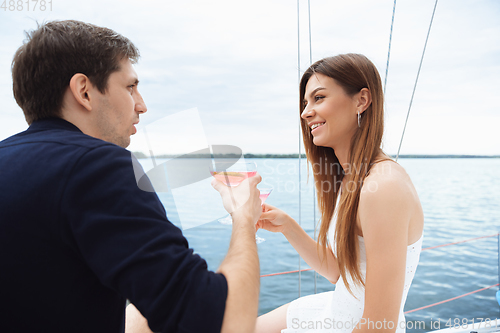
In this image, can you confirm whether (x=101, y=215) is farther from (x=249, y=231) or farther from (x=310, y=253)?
(x=310, y=253)

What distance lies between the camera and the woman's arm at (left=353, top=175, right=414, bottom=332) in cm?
102

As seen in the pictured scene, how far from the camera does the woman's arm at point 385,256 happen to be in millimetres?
1020

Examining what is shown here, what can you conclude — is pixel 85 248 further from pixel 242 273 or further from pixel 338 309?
pixel 338 309

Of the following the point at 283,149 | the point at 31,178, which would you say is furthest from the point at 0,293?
the point at 283,149

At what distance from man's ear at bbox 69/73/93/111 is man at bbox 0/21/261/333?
→ 0.35 feet

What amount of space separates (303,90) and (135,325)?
1234 mm

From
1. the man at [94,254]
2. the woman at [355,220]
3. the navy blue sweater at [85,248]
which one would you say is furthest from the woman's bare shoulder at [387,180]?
the navy blue sweater at [85,248]

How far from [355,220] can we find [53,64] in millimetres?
1089

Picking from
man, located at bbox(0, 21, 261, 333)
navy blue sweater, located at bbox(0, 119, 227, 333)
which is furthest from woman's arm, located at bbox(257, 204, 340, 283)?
navy blue sweater, located at bbox(0, 119, 227, 333)

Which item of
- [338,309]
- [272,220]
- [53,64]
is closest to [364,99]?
[272,220]

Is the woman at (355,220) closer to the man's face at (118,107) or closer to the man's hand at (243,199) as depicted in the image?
the man's hand at (243,199)

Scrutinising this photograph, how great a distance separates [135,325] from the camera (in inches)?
42.1

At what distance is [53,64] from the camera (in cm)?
77

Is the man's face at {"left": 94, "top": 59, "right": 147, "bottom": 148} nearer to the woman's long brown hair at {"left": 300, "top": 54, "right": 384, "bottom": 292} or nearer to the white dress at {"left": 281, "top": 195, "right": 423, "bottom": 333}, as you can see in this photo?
the woman's long brown hair at {"left": 300, "top": 54, "right": 384, "bottom": 292}
